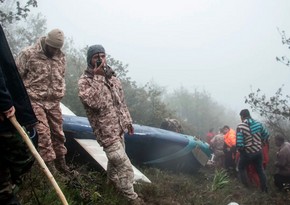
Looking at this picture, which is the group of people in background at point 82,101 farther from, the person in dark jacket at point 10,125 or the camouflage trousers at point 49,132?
the person in dark jacket at point 10,125

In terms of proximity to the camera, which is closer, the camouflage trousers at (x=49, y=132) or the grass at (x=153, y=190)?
the grass at (x=153, y=190)

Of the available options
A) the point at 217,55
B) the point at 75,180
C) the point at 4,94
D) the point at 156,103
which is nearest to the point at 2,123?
the point at 4,94

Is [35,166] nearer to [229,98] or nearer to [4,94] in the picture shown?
[4,94]

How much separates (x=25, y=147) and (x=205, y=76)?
14485 centimetres

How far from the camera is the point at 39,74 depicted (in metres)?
4.78

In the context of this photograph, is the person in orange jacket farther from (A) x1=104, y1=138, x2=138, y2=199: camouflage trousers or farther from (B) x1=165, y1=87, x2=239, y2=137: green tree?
(B) x1=165, y1=87, x2=239, y2=137: green tree

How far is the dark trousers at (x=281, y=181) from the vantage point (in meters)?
8.21

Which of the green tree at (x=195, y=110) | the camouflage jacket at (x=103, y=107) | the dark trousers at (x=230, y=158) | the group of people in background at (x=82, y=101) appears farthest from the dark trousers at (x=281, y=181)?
the green tree at (x=195, y=110)

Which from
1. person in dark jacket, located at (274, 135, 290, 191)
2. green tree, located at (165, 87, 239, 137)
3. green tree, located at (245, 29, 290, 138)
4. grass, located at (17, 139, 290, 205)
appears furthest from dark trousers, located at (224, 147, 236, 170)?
green tree, located at (165, 87, 239, 137)

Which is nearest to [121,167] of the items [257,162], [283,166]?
[257,162]

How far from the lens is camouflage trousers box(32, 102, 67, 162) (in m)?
4.54

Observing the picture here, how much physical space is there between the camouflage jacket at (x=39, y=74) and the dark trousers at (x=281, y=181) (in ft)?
19.7

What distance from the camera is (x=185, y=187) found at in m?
7.02

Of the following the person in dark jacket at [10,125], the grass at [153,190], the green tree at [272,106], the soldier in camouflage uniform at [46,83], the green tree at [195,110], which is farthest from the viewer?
the green tree at [195,110]
